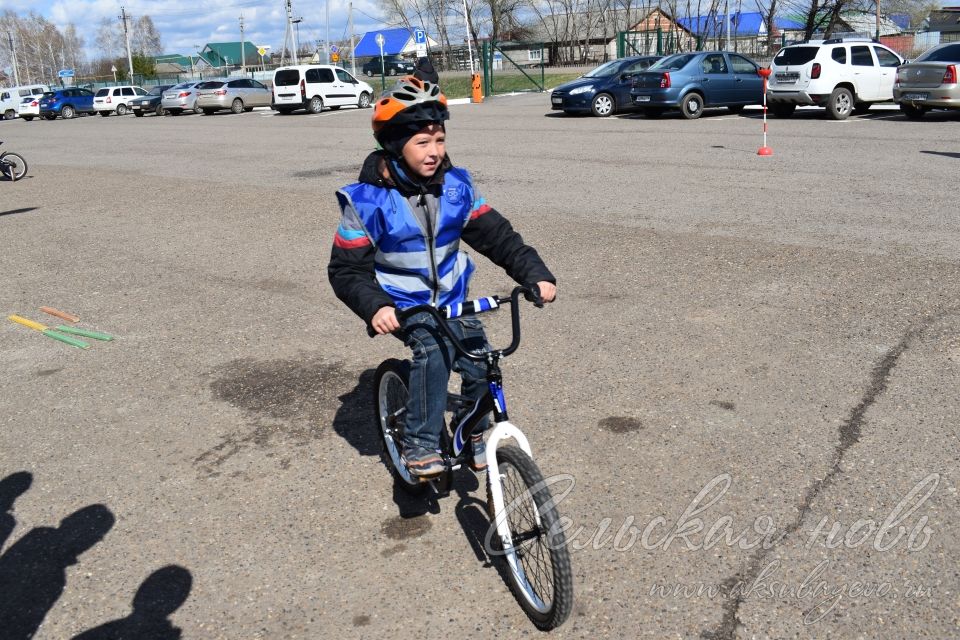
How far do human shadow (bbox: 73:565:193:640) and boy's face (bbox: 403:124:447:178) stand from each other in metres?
1.81

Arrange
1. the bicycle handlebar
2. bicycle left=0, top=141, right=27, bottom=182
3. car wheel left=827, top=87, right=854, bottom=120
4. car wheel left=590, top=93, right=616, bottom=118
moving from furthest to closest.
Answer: car wheel left=590, top=93, right=616, bottom=118
car wheel left=827, top=87, right=854, bottom=120
bicycle left=0, top=141, right=27, bottom=182
the bicycle handlebar

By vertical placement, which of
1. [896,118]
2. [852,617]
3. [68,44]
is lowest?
[852,617]

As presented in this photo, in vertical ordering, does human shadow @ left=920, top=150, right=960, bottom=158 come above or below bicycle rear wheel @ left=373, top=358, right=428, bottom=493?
above

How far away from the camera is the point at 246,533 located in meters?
3.80

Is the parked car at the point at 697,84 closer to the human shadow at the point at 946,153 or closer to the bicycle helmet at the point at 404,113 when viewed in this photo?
the human shadow at the point at 946,153

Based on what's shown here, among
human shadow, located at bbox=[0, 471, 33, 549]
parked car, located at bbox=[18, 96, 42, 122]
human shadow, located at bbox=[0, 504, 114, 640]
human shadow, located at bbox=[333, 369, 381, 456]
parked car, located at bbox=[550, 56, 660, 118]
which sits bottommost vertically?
human shadow, located at bbox=[0, 504, 114, 640]

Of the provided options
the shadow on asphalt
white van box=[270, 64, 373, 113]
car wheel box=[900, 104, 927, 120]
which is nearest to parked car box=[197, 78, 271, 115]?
white van box=[270, 64, 373, 113]

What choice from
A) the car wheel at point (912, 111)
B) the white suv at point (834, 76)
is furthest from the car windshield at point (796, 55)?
the car wheel at point (912, 111)

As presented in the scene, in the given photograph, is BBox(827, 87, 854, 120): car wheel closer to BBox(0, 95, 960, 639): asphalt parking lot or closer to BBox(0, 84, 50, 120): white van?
BBox(0, 95, 960, 639): asphalt parking lot

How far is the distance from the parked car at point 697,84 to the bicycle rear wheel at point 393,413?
1862 cm

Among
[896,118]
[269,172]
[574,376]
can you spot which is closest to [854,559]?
[574,376]

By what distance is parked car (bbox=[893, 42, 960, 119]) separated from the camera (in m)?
18.0

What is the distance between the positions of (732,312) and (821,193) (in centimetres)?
494

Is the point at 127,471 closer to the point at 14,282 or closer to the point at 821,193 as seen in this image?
the point at 14,282
